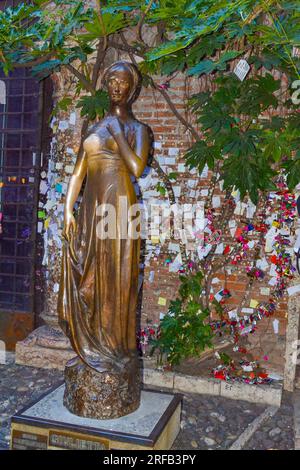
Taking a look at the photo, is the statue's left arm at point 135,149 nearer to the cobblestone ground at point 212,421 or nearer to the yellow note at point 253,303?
the cobblestone ground at point 212,421

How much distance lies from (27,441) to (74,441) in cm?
31

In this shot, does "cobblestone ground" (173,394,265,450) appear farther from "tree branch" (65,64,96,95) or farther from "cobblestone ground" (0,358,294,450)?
"tree branch" (65,64,96,95)

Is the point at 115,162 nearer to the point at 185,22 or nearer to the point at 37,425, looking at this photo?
the point at 185,22

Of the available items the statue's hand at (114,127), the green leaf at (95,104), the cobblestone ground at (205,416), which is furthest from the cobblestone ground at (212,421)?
the green leaf at (95,104)

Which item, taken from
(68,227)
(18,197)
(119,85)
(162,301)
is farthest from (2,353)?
(119,85)

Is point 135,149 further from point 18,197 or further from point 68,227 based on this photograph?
point 18,197

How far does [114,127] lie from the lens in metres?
2.91

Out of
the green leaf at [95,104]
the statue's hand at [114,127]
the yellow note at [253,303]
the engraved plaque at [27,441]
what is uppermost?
the green leaf at [95,104]

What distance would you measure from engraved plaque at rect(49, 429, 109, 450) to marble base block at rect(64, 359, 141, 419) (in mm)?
180

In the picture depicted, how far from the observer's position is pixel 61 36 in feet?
14.0

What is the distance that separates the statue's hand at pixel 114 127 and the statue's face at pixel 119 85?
11 cm

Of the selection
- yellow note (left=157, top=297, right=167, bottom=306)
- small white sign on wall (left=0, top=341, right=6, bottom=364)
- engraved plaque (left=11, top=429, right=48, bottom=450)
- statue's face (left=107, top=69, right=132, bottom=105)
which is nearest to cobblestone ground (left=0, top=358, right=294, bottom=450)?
small white sign on wall (left=0, top=341, right=6, bottom=364)

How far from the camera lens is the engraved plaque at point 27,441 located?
2894 mm
